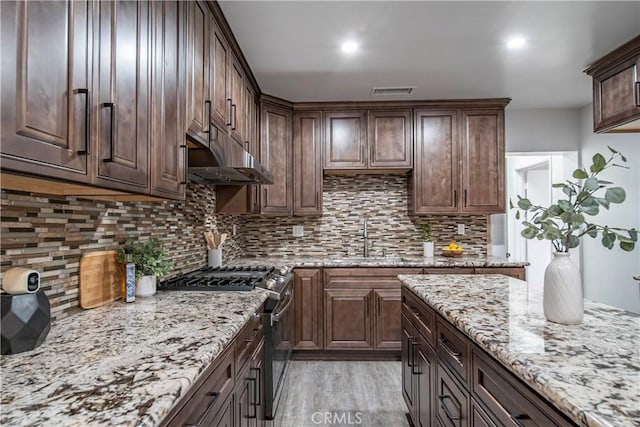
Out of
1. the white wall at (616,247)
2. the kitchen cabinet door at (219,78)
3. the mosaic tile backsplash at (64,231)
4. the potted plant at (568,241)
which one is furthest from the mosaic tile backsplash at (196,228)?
the potted plant at (568,241)

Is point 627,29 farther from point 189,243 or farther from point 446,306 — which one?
point 189,243

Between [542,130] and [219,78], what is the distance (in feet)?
11.6

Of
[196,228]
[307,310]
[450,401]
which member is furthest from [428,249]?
[450,401]

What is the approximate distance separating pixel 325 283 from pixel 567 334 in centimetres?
239

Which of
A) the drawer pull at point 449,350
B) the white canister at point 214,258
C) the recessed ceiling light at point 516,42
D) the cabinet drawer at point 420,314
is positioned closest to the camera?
the drawer pull at point 449,350

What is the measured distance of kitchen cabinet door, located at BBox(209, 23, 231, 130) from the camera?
2.07 metres

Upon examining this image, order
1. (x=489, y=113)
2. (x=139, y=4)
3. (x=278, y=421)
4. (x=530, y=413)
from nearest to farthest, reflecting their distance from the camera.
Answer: (x=530, y=413) → (x=139, y=4) → (x=278, y=421) → (x=489, y=113)

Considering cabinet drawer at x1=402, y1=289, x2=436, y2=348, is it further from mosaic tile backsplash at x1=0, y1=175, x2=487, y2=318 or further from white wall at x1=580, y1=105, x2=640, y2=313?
white wall at x1=580, y1=105, x2=640, y2=313

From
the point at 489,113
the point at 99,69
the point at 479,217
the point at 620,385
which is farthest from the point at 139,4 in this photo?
the point at 479,217

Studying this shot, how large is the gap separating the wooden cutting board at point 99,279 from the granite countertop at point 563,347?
4.64ft

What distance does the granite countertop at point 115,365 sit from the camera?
0.67 metres

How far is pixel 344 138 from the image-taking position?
3693 millimetres

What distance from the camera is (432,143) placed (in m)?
3.67

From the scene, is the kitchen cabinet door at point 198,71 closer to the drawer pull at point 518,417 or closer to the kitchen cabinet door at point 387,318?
the drawer pull at point 518,417
